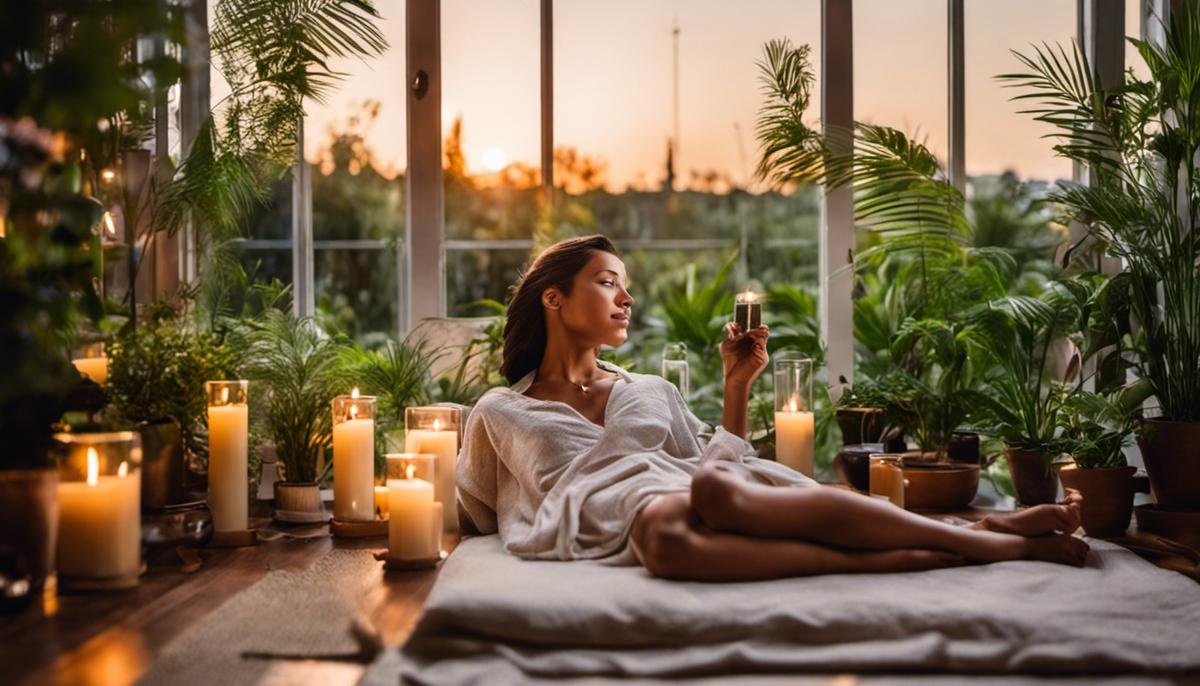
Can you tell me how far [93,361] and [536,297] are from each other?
1236 mm

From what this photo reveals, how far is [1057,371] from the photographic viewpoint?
4.29 metres

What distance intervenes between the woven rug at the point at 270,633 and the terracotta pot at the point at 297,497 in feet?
2.10

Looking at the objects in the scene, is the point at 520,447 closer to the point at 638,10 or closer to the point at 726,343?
the point at 726,343

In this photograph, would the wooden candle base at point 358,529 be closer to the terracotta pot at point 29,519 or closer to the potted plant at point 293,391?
the potted plant at point 293,391

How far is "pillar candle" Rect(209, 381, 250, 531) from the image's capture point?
2.79 metres

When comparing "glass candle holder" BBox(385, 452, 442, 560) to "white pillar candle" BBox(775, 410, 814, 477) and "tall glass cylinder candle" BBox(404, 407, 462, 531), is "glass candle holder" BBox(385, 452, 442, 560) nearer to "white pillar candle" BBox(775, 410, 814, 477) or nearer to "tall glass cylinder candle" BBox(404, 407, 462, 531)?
"tall glass cylinder candle" BBox(404, 407, 462, 531)

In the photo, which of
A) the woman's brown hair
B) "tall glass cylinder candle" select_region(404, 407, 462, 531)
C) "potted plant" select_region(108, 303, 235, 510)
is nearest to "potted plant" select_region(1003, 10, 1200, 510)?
the woman's brown hair

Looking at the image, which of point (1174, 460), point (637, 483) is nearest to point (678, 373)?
point (637, 483)

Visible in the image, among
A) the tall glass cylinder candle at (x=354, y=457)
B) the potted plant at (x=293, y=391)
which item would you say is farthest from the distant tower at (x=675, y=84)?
the tall glass cylinder candle at (x=354, y=457)

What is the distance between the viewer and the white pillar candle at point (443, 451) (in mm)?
2969

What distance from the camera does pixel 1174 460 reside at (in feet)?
9.98

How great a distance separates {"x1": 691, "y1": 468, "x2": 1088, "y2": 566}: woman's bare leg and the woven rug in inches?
30.6

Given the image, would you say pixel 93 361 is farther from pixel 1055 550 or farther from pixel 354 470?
pixel 1055 550

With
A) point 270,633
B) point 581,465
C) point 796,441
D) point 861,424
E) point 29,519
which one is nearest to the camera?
point 270,633
